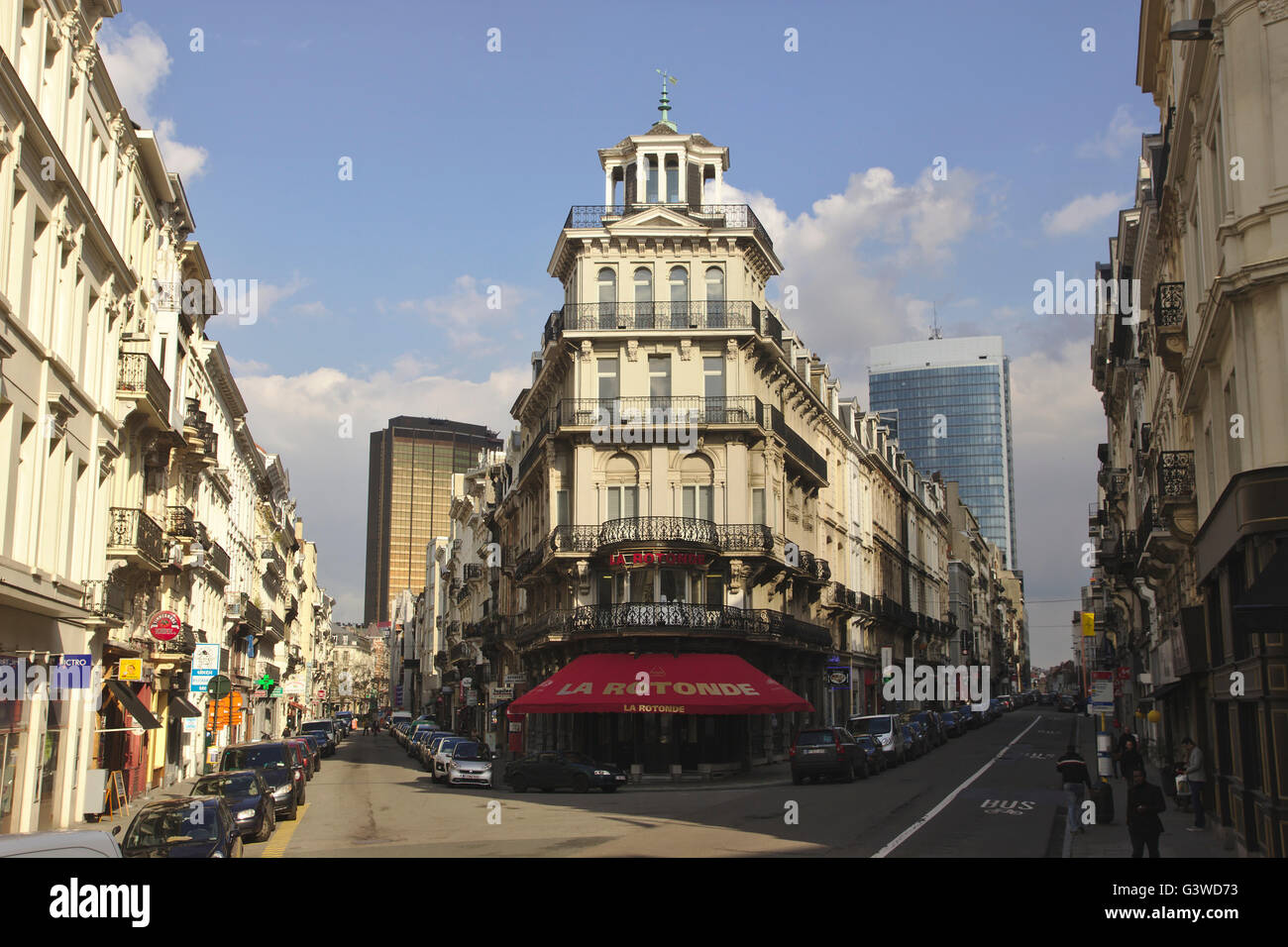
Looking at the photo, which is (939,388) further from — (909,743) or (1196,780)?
(1196,780)

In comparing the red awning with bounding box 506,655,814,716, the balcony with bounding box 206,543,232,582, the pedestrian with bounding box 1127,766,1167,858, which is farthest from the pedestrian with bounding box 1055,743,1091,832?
the balcony with bounding box 206,543,232,582

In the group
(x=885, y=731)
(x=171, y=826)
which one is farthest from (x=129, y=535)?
(x=885, y=731)

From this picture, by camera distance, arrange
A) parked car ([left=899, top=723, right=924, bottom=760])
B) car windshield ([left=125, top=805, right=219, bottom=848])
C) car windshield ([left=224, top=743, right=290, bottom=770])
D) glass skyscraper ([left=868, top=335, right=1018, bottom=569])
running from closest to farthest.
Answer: car windshield ([left=125, top=805, right=219, bottom=848])
car windshield ([left=224, top=743, right=290, bottom=770])
parked car ([left=899, top=723, right=924, bottom=760])
glass skyscraper ([left=868, top=335, right=1018, bottom=569])

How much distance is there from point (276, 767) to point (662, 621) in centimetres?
1554

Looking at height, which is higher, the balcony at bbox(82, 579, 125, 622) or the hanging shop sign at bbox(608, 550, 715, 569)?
the hanging shop sign at bbox(608, 550, 715, 569)

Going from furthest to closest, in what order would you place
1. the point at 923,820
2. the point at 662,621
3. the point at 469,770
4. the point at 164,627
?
1. the point at 662,621
2. the point at 469,770
3. the point at 164,627
4. the point at 923,820

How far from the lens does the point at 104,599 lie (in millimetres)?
27438

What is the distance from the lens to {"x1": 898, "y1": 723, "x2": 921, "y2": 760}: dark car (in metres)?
46.2

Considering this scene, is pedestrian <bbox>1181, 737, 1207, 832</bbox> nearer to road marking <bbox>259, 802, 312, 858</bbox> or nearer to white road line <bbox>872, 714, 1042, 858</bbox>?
white road line <bbox>872, 714, 1042, 858</bbox>

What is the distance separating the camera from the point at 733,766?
43062 mm

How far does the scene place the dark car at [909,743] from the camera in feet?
152

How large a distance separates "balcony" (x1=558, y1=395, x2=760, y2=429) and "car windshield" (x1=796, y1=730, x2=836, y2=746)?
40.2ft
